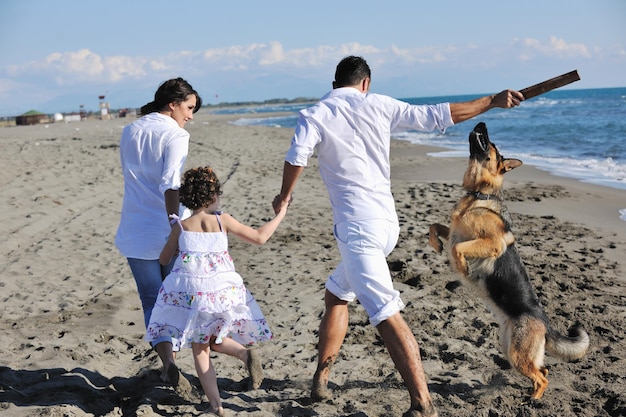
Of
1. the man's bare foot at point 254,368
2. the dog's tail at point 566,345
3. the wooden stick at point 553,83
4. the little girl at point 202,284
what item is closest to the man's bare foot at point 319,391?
the man's bare foot at point 254,368

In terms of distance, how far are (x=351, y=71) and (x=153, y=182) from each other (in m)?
1.51

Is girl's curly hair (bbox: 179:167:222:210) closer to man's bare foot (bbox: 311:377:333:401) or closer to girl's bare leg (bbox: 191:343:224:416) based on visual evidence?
girl's bare leg (bbox: 191:343:224:416)

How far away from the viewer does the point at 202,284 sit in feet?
11.8

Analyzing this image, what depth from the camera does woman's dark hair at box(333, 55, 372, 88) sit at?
3744 millimetres

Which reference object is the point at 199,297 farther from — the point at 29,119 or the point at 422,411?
the point at 29,119

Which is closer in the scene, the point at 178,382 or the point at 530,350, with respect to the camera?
the point at 178,382

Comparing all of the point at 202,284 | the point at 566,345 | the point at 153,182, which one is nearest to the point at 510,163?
the point at 566,345

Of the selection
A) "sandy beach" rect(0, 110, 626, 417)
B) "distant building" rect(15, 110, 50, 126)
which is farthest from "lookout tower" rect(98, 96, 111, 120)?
"sandy beach" rect(0, 110, 626, 417)

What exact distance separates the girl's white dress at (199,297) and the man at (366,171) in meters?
0.52

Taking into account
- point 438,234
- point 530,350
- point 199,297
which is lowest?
point 530,350

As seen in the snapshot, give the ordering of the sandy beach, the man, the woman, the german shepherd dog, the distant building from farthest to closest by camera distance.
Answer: the distant building, the german shepherd dog, the sandy beach, the woman, the man

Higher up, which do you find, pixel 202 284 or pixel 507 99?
pixel 507 99

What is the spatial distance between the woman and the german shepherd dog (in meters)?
2.15

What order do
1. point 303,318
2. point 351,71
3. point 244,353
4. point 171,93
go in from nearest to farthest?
point 351,71 → point 244,353 → point 171,93 → point 303,318
